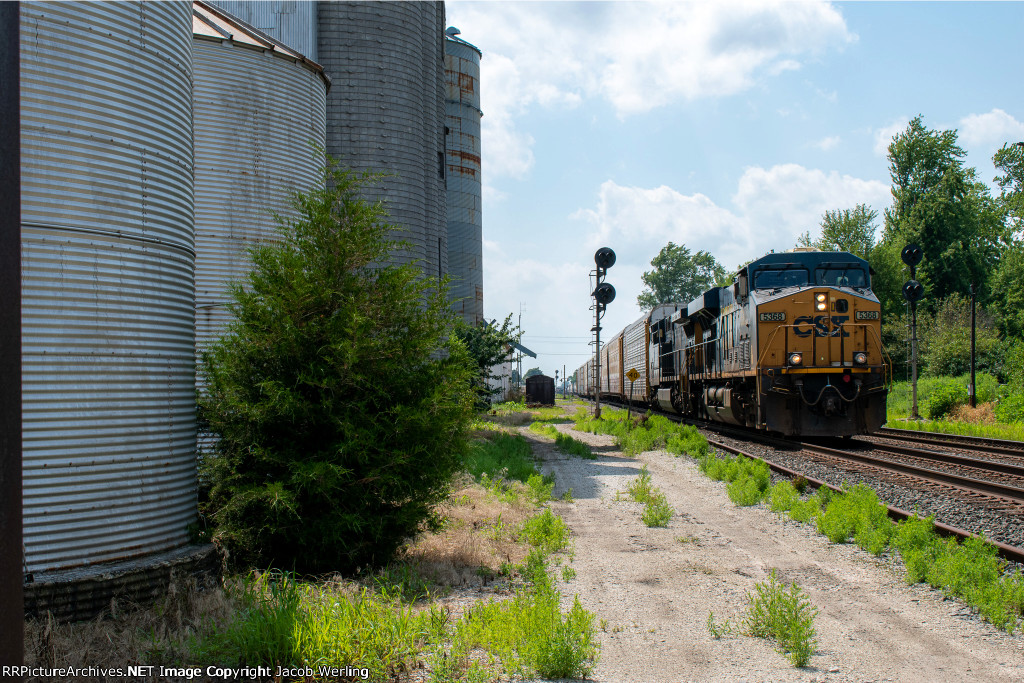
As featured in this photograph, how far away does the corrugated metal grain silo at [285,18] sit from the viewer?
21031mm

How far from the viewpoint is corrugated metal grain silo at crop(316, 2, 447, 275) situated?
21.1 m

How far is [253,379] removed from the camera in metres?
6.21

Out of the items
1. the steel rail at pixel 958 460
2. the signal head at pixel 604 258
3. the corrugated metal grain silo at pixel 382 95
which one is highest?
the corrugated metal grain silo at pixel 382 95

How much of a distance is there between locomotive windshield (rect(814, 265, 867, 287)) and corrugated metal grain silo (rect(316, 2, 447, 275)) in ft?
34.5

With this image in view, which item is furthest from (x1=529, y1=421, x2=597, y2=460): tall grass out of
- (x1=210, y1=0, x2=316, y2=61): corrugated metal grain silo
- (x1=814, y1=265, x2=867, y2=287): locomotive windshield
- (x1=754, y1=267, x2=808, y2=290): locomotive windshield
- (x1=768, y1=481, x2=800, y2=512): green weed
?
(x1=210, y1=0, x2=316, y2=61): corrugated metal grain silo

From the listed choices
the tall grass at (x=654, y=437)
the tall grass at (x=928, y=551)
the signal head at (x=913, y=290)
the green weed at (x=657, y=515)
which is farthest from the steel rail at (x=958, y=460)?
the signal head at (x=913, y=290)

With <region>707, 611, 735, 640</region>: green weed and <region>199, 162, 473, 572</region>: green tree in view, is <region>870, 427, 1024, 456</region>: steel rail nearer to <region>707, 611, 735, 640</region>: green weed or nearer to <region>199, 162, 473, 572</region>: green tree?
<region>707, 611, 735, 640</region>: green weed

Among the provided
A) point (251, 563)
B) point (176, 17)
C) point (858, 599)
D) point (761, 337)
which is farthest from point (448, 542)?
point (761, 337)

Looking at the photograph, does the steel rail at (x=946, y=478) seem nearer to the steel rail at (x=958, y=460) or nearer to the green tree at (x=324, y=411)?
the steel rail at (x=958, y=460)

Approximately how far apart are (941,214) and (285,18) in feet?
181

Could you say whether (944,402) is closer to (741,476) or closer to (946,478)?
(946,478)

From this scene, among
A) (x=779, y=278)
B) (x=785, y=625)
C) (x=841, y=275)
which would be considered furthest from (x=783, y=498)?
(x=841, y=275)

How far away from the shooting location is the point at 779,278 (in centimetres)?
1630

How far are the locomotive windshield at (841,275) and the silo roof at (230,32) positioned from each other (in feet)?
Result: 37.5
